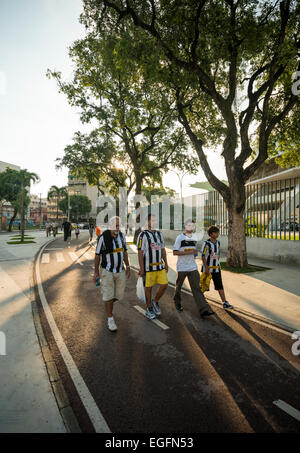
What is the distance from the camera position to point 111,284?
4648 millimetres

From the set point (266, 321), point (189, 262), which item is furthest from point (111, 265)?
point (266, 321)

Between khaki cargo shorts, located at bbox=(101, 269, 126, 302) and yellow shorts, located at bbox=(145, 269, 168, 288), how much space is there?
597 millimetres

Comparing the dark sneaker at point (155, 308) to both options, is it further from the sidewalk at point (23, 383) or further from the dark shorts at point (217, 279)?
the sidewalk at point (23, 383)

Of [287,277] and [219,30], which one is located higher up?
[219,30]

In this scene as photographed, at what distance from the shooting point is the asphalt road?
2502 millimetres

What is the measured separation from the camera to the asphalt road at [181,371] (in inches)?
98.5

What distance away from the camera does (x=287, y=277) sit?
8.67 metres

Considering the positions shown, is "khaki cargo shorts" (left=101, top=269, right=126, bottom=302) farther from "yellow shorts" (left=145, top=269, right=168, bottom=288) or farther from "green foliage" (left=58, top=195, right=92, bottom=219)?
"green foliage" (left=58, top=195, right=92, bottom=219)

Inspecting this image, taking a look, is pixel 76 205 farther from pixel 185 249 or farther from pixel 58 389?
pixel 58 389

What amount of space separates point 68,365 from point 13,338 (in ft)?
4.73
